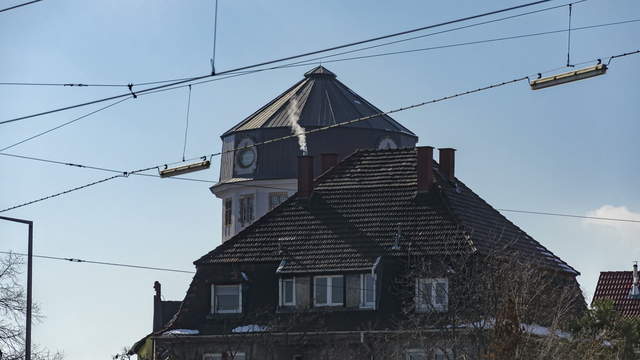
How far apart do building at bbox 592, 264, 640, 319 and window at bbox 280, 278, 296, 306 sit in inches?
755

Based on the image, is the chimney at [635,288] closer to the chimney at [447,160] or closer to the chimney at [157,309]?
the chimney at [447,160]

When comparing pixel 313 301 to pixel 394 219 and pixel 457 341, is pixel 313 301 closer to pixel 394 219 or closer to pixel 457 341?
pixel 394 219

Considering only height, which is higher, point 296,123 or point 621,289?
point 296,123

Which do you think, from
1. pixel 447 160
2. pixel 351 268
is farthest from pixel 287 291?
pixel 447 160

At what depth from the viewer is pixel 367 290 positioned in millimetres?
55750

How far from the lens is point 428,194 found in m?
58.2

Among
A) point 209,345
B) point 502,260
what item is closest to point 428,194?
point 502,260

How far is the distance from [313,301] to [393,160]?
23.4ft

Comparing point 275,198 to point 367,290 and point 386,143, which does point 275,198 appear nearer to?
point 386,143

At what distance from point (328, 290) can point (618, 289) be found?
2152 centimetres

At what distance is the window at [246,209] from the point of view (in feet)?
284

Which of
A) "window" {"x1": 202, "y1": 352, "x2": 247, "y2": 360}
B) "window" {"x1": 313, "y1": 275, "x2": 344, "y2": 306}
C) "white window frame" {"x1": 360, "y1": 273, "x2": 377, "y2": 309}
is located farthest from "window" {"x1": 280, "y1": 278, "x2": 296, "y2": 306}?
"white window frame" {"x1": 360, "y1": 273, "x2": 377, "y2": 309}

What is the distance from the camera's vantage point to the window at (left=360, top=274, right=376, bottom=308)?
55656 mm

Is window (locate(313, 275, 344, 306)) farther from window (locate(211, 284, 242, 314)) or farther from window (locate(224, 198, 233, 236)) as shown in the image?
window (locate(224, 198, 233, 236))
